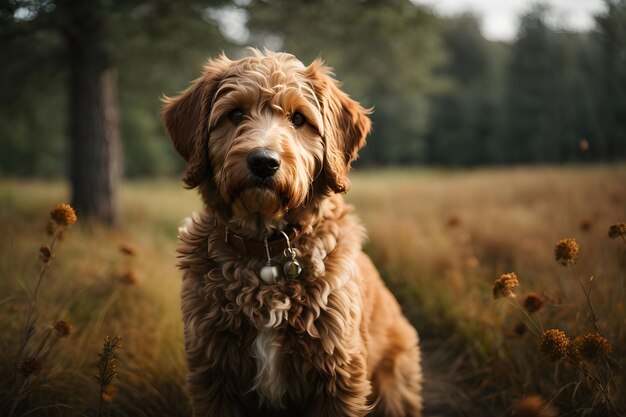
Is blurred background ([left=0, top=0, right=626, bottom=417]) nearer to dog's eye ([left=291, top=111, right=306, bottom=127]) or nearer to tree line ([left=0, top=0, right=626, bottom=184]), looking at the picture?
tree line ([left=0, top=0, right=626, bottom=184])

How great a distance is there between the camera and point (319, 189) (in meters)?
2.78

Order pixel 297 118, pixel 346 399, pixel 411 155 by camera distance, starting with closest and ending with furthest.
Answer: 1. pixel 346 399
2. pixel 297 118
3. pixel 411 155

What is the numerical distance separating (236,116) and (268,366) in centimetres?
150

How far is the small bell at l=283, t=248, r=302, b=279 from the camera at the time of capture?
2.55 m

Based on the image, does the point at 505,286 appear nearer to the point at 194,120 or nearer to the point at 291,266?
the point at 291,266

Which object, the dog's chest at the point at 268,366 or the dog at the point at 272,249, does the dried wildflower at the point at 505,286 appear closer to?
the dog at the point at 272,249

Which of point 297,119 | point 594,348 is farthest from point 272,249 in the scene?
point 594,348

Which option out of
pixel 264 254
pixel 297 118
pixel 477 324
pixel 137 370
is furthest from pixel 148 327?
pixel 477 324

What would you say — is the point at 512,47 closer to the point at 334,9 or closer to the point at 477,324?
the point at 334,9

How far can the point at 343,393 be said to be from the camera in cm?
255

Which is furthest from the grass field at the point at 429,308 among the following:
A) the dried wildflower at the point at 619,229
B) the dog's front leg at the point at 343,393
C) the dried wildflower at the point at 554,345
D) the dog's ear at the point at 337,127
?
the dog's ear at the point at 337,127

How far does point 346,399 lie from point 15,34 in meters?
5.60

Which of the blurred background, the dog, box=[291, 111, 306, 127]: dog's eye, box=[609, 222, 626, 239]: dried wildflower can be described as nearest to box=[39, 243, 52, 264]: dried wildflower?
the blurred background

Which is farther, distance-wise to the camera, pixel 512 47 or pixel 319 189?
pixel 512 47
